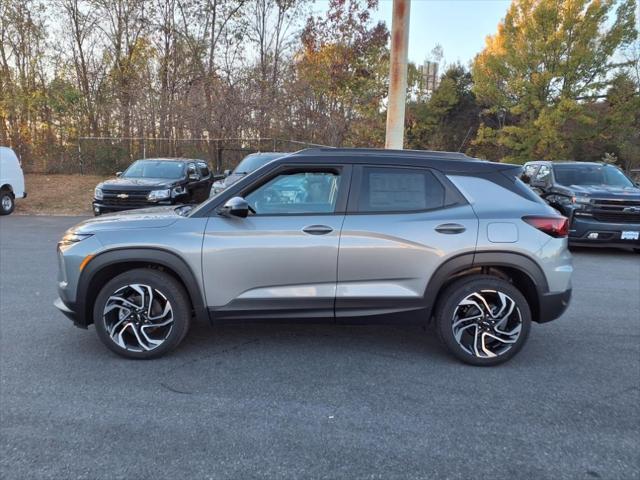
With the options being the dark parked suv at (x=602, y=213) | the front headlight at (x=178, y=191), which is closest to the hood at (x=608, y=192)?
the dark parked suv at (x=602, y=213)

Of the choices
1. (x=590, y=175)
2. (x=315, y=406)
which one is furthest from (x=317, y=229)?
(x=590, y=175)

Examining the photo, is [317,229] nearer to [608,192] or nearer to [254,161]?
[608,192]

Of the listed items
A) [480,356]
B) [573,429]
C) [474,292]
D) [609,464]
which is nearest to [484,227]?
[474,292]

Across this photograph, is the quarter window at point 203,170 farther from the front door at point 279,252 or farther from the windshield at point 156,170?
the front door at point 279,252

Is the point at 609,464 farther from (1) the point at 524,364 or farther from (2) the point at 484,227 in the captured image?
(2) the point at 484,227

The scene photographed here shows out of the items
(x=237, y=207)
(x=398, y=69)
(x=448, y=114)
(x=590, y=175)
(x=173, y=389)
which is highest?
(x=448, y=114)

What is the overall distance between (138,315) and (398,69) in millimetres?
8423

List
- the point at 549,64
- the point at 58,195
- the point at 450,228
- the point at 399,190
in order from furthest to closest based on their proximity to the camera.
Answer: the point at 549,64 < the point at 58,195 < the point at 399,190 < the point at 450,228

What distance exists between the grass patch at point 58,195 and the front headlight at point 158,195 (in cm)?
476

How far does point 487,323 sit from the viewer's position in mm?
3762

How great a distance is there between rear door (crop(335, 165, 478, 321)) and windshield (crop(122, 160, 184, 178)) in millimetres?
9884

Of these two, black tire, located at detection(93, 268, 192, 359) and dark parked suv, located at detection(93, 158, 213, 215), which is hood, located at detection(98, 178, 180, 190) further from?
black tire, located at detection(93, 268, 192, 359)

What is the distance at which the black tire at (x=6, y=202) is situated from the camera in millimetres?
13469

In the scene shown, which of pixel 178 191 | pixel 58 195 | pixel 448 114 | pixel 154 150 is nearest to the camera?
pixel 178 191
